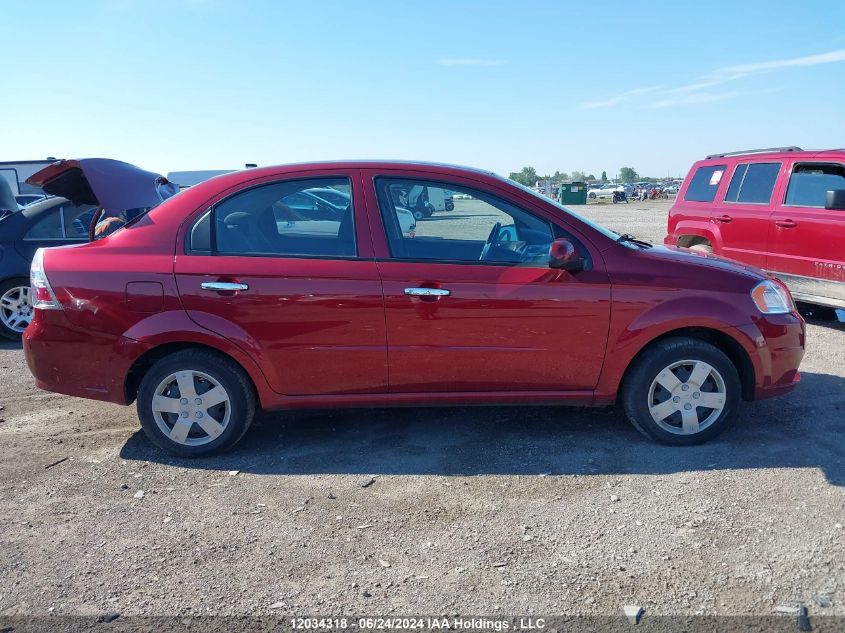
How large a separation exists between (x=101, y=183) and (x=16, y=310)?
2650mm

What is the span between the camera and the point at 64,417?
5.01 m

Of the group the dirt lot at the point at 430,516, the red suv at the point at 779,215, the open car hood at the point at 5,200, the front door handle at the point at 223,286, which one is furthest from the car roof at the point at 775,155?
the open car hood at the point at 5,200

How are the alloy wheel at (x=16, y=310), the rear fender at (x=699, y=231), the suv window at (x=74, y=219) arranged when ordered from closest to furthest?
the alloy wheel at (x=16, y=310) < the suv window at (x=74, y=219) < the rear fender at (x=699, y=231)

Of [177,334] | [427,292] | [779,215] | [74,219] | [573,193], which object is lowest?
[177,334]

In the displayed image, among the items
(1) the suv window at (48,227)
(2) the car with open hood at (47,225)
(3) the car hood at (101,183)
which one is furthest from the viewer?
(1) the suv window at (48,227)

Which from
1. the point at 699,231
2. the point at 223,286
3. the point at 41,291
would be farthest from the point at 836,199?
the point at 41,291

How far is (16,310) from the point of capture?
290 inches

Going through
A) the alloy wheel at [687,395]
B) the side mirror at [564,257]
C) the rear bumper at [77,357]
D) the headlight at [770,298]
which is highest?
the side mirror at [564,257]

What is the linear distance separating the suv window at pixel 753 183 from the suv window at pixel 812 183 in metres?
0.24

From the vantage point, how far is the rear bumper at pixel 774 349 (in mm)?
4203

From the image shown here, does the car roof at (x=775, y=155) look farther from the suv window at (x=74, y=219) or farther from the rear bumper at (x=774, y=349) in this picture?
the suv window at (x=74, y=219)

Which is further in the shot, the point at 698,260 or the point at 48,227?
the point at 48,227

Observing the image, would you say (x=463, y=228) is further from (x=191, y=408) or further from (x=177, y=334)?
(x=191, y=408)

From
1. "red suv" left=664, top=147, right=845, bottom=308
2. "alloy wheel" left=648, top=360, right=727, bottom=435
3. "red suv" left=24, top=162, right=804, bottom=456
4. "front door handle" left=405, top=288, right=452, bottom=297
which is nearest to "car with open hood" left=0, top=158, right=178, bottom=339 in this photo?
"red suv" left=24, top=162, right=804, bottom=456
